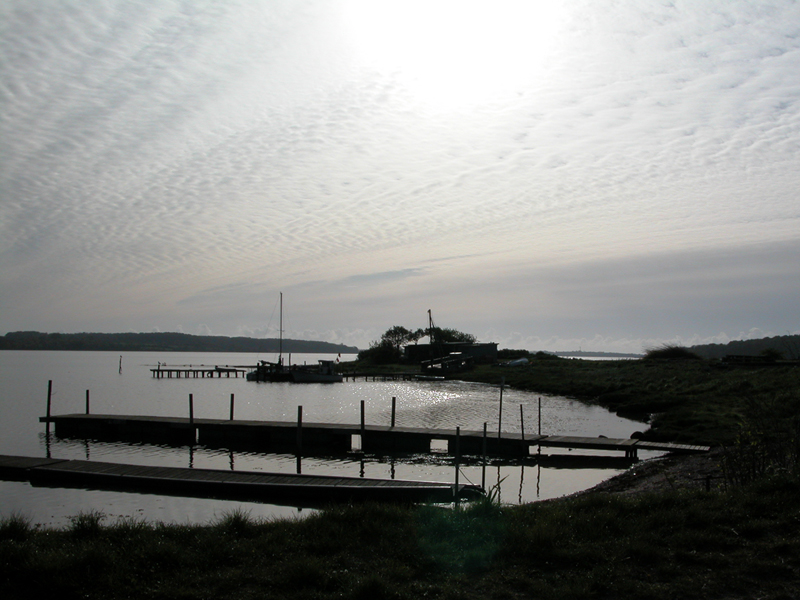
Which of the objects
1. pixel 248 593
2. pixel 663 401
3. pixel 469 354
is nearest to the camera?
pixel 248 593

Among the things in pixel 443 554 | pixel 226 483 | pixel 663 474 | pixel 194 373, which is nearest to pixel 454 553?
pixel 443 554

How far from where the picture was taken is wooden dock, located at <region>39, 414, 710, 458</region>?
81.7ft

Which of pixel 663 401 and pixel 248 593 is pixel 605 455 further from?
pixel 248 593

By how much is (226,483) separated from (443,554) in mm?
11703

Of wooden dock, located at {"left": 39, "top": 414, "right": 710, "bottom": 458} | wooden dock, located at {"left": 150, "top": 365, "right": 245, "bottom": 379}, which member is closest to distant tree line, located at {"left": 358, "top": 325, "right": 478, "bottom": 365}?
wooden dock, located at {"left": 150, "top": 365, "right": 245, "bottom": 379}

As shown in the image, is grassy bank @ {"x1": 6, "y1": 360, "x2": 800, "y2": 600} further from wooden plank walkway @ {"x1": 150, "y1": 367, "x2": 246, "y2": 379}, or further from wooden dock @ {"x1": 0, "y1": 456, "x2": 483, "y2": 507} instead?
wooden plank walkway @ {"x1": 150, "y1": 367, "x2": 246, "y2": 379}

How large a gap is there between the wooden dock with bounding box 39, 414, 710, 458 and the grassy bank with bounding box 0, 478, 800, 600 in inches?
604

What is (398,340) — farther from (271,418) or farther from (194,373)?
(271,418)

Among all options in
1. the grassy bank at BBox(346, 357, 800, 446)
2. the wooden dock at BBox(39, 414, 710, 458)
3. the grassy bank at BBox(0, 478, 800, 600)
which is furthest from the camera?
the grassy bank at BBox(346, 357, 800, 446)

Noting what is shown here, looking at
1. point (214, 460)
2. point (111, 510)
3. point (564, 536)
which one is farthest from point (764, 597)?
point (214, 460)

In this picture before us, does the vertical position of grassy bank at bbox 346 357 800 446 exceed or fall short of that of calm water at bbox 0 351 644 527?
it exceeds it

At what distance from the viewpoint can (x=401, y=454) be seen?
26750 millimetres

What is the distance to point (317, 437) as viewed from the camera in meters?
28.6

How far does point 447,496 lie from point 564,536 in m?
7.11
